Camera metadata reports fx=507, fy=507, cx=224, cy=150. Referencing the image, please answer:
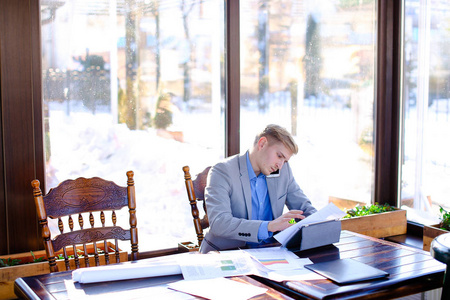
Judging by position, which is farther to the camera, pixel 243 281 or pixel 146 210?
pixel 146 210

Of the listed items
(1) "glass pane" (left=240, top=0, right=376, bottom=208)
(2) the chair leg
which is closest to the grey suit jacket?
(2) the chair leg

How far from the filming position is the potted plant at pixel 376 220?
3914mm

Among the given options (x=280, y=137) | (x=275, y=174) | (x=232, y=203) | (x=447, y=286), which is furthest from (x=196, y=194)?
(x=447, y=286)

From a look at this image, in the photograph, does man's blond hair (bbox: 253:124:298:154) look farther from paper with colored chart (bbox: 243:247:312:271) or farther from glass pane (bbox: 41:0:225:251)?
glass pane (bbox: 41:0:225:251)

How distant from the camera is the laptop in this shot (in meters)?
1.81

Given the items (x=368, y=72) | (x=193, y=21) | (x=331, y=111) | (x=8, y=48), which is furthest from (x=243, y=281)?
(x=368, y=72)

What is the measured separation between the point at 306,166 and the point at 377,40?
1271 millimetres

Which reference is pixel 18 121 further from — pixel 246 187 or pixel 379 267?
pixel 379 267

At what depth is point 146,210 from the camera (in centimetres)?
350

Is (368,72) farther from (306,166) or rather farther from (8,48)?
(8,48)

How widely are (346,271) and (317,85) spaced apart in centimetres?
249

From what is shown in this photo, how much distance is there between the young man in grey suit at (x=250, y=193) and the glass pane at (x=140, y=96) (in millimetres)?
995

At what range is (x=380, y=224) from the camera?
4047 millimetres

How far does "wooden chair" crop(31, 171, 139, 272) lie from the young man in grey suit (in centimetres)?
41
